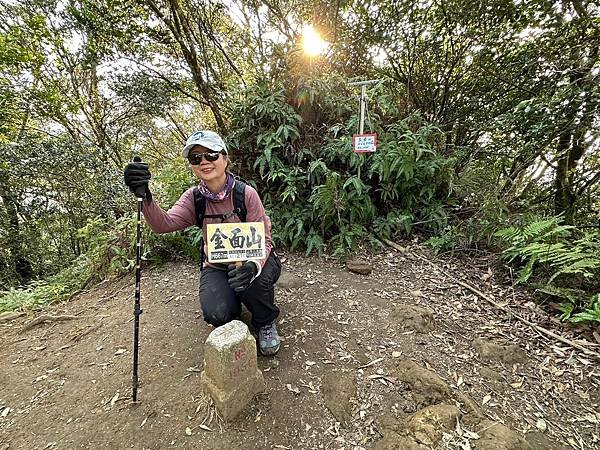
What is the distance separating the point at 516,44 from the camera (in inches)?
196

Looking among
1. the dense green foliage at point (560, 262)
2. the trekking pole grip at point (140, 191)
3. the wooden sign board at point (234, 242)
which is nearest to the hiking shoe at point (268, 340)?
the wooden sign board at point (234, 242)

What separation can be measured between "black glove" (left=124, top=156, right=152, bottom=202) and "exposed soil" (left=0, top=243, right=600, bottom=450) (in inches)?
57.2

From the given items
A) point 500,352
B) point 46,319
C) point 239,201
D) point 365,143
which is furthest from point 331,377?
point 46,319

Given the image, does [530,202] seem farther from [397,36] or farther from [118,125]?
[118,125]

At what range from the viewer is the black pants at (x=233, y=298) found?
2.41 m

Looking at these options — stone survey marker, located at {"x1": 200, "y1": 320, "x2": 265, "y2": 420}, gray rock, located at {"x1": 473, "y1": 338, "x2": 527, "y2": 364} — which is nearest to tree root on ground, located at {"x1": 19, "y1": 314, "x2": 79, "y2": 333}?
stone survey marker, located at {"x1": 200, "y1": 320, "x2": 265, "y2": 420}

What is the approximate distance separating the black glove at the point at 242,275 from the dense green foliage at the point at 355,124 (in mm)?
2055

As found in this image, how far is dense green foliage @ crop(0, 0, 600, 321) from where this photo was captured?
412cm

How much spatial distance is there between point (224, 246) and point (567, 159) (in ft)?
19.9

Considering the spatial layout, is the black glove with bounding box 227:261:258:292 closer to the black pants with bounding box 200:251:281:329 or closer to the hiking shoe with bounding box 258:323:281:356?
the black pants with bounding box 200:251:281:329

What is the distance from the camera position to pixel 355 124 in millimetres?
4695

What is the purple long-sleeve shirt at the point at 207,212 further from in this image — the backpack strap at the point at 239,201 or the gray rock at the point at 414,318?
the gray rock at the point at 414,318

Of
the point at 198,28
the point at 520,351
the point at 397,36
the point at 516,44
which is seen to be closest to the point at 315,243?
the point at 520,351

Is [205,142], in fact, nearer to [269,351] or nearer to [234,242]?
[234,242]
